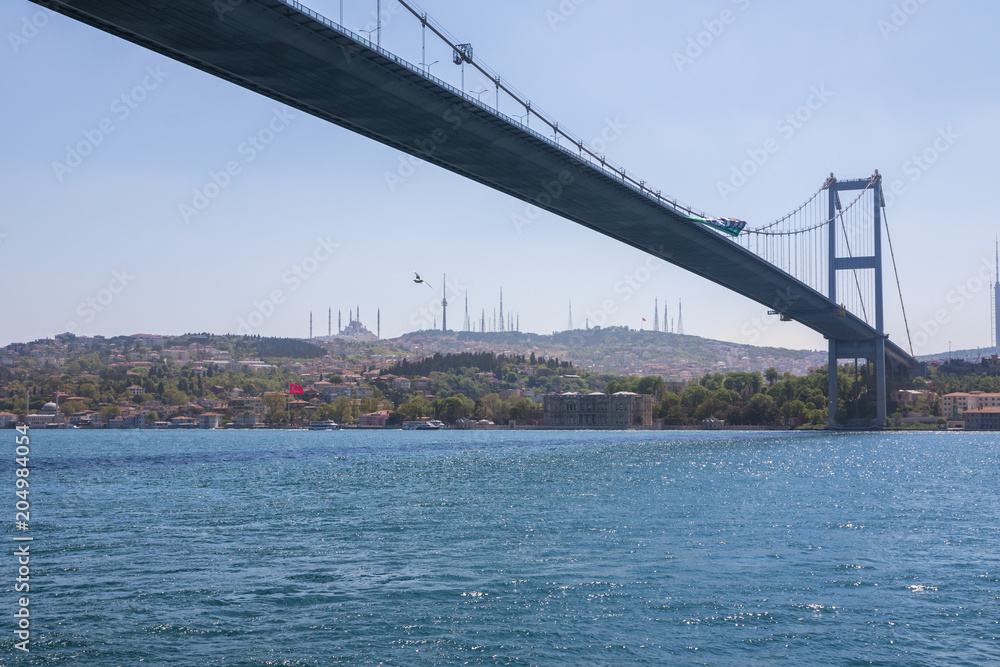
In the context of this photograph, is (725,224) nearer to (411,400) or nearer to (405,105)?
(405,105)

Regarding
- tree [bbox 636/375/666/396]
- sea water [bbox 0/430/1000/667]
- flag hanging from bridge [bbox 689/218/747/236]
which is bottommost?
sea water [bbox 0/430/1000/667]

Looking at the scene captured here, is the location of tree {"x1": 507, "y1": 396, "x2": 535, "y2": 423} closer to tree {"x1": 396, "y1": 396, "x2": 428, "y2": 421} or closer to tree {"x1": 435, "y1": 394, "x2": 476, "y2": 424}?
tree {"x1": 435, "y1": 394, "x2": 476, "y2": 424}

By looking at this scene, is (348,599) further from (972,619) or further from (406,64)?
(406,64)

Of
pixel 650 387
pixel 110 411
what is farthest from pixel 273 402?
pixel 650 387

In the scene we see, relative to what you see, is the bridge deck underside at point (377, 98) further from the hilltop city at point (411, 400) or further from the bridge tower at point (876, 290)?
the hilltop city at point (411, 400)

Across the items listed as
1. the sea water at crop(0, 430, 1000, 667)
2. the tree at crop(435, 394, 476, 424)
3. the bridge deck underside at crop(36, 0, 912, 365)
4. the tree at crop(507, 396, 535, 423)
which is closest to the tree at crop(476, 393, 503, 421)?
the tree at crop(507, 396, 535, 423)

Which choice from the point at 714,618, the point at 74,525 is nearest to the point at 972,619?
the point at 714,618
